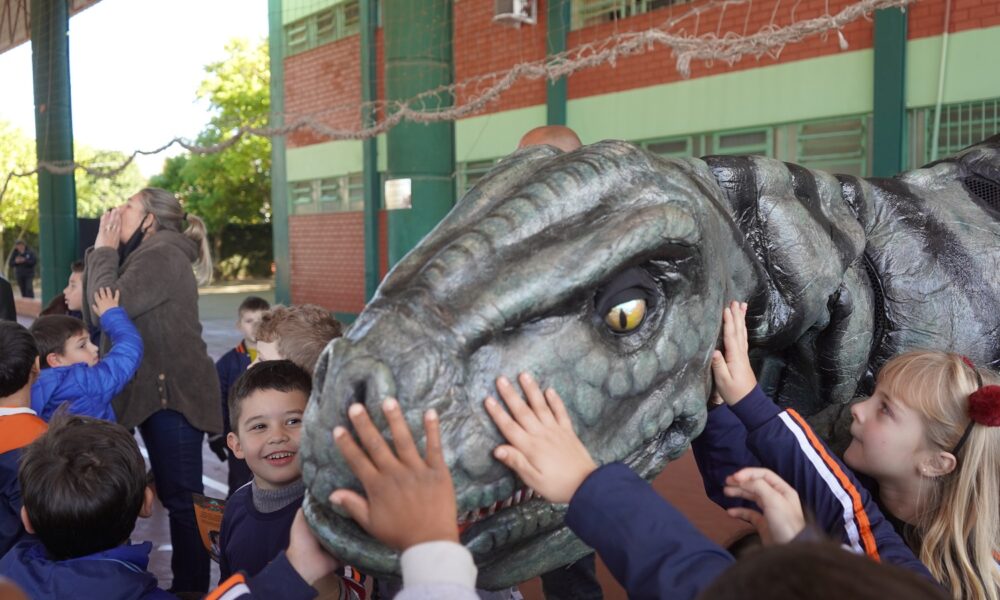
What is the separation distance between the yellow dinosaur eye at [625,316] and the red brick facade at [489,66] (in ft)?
18.6

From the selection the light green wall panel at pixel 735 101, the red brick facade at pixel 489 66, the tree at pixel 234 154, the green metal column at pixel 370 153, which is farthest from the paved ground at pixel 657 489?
the tree at pixel 234 154

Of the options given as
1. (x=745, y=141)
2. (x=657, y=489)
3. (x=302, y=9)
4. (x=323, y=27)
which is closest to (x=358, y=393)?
(x=657, y=489)

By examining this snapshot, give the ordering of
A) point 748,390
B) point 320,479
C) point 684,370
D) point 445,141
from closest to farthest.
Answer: point 320,479 → point 684,370 → point 748,390 → point 445,141

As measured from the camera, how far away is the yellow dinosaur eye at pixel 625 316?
1.48 meters

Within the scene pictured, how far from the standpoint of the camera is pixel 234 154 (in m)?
34.8

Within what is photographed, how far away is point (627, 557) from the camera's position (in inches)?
54.3

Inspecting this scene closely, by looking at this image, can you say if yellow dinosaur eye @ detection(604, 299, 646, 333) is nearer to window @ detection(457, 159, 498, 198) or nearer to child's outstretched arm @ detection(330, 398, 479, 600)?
child's outstretched arm @ detection(330, 398, 479, 600)

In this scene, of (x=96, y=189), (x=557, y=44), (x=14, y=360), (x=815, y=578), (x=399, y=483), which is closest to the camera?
(x=815, y=578)

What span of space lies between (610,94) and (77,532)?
12.0 metres

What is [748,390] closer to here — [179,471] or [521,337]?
[521,337]

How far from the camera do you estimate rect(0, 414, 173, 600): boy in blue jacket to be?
228 centimetres

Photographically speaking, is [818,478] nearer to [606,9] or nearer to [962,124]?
[962,124]

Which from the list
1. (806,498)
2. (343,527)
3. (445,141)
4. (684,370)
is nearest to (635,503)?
(684,370)

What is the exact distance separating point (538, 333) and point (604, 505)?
290mm
